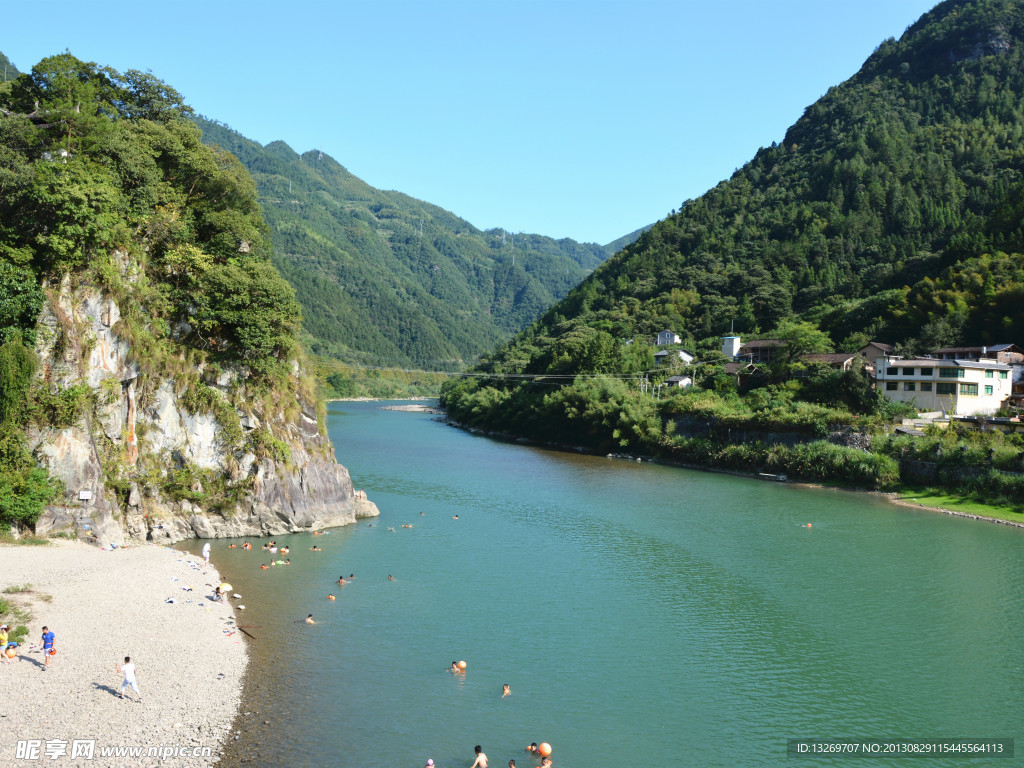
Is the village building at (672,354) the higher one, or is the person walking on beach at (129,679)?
the village building at (672,354)

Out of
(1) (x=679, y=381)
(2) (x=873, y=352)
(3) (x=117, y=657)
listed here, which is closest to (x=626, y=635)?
(3) (x=117, y=657)

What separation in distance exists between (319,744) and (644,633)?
1070 centimetres

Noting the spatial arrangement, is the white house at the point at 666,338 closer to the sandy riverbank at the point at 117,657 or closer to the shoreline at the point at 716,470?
the shoreline at the point at 716,470

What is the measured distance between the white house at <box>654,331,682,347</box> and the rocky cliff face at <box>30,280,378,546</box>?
192 feet

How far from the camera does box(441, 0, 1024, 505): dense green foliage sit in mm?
60469

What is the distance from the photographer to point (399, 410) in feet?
403

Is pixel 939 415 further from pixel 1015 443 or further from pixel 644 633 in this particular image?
pixel 644 633

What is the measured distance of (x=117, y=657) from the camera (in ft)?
55.4

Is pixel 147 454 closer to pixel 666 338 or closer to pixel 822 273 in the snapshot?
pixel 666 338

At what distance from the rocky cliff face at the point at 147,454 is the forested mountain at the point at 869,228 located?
160ft

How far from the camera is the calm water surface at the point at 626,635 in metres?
15.6

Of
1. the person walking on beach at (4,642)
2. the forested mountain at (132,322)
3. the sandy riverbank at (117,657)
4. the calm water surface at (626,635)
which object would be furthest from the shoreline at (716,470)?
the person walking on beach at (4,642)

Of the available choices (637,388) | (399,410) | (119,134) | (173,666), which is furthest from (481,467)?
(399,410)

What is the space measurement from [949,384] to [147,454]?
5156 centimetres
